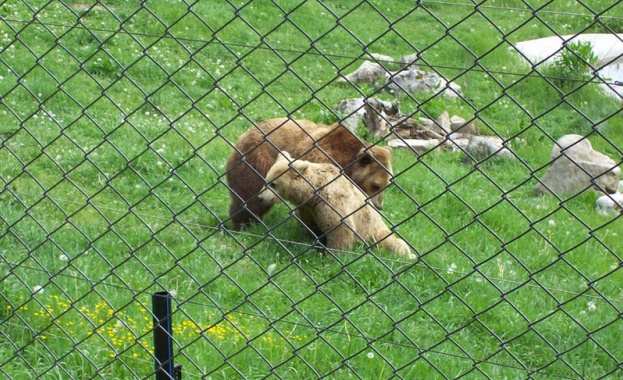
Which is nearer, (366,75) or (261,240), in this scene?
(261,240)

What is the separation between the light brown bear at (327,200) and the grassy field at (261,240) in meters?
0.17

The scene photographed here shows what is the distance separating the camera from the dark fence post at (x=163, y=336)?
8.91ft

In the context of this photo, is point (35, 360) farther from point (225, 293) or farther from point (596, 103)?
point (596, 103)

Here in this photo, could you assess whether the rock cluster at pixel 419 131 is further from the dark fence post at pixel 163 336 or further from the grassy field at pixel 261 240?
the dark fence post at pixel 163 336

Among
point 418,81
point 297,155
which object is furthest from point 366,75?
point 297,155

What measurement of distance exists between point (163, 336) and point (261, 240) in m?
0.53

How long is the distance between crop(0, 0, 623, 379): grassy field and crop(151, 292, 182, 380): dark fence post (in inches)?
5.0

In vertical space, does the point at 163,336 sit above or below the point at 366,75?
above

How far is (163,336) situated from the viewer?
2754mm

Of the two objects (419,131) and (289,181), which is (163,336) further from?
(419,131)

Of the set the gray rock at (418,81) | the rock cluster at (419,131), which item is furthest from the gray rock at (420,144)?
the gray rock at (418,81)

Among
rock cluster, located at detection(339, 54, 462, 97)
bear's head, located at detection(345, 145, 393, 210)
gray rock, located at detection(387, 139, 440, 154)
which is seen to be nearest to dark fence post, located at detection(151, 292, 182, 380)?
bear's head, located at detection(345, 145, 393, 210)

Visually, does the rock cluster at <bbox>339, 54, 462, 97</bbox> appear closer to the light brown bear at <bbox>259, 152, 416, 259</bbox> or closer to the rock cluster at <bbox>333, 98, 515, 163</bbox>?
the rock cluster at <bbox>333, 98, 515, 163</bbox>

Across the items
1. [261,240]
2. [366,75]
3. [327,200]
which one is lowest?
[366,75]
